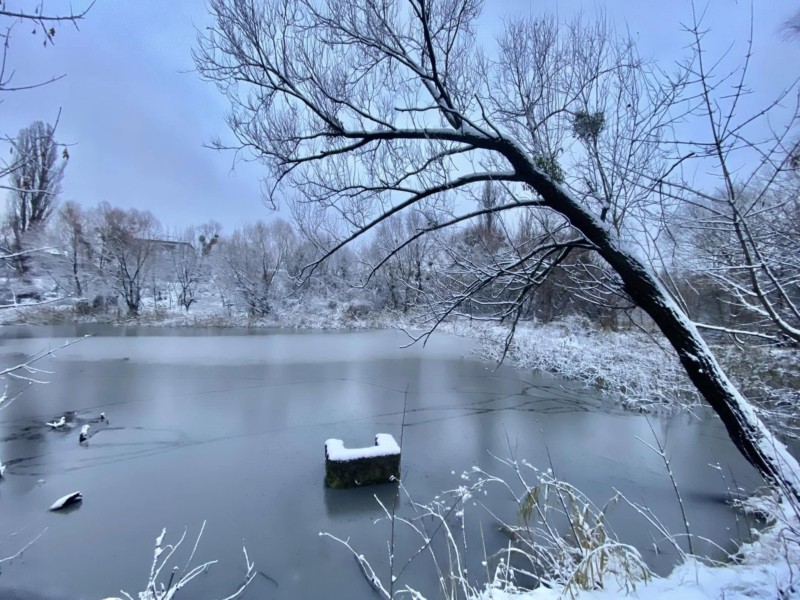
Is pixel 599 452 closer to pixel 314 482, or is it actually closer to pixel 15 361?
pixel 314 482

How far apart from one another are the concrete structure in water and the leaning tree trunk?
9.74ft

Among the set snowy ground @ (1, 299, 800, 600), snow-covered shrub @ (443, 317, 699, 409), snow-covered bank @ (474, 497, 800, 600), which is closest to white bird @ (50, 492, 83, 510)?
snowy ground @ (1, 299, 800, 600)

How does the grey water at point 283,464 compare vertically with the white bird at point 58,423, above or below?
below

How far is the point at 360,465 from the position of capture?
426cm

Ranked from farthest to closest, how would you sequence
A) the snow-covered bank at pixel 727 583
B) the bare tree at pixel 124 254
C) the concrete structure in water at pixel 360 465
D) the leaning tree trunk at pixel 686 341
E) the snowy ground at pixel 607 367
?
the bare tree at pixel 124 254 → the concrete structure in water at pixel 360 465 → the leaning tree trunk at pixel 686 341 → the snowy ground at pixel 607 367 → the snow-covered bank at pixel 727 583

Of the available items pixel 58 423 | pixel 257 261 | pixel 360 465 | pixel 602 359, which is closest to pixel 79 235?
pixel 257 261

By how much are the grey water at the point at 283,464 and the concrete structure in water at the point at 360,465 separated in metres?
0.13

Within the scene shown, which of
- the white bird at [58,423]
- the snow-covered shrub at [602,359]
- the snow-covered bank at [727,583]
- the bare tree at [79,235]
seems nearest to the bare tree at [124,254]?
the bare tree at [79,235]

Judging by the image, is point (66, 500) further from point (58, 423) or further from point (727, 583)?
point (727, 583)

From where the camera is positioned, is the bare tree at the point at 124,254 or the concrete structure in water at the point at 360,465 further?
the bare tree at the point at 124,254

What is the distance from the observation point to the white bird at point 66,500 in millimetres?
3801

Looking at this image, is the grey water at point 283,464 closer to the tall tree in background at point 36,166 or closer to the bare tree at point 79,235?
the tall tree in background at point 36,166

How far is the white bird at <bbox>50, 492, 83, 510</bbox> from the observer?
3.80m

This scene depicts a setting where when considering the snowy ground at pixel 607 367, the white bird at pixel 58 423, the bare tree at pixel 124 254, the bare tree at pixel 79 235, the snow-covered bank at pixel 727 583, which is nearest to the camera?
the snow-covered bank at pixel 727 583
